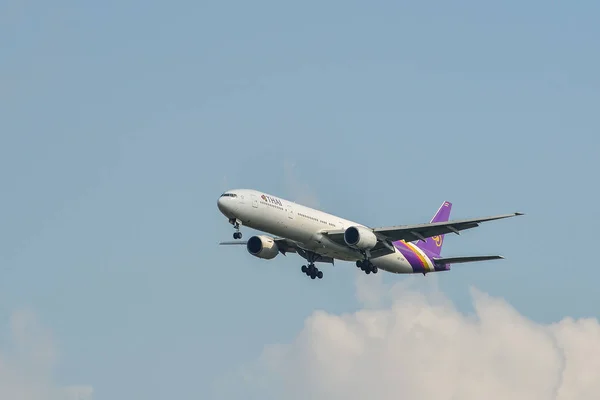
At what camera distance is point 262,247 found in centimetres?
7956

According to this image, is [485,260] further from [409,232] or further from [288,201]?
[288,201]

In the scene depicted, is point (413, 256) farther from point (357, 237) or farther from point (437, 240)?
point (357, 237)

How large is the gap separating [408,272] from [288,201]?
12864 millimetres

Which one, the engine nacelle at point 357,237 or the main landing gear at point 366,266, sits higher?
the engine nacelle at point 357,237

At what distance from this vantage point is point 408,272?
3255 inches

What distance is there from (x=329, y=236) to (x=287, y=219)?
12.0 ft

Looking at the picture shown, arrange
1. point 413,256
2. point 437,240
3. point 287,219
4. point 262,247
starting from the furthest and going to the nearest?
point 437,240, point 413,256, point 262,247, point 287,219

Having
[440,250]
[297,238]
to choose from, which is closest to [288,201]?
[297,238]

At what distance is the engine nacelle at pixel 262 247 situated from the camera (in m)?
79.6

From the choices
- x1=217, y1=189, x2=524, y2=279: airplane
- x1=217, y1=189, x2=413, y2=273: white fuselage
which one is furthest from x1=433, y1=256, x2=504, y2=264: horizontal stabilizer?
x1=217, y1=189, x2=413, y2=273: white fuselage

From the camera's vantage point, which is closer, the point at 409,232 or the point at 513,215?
the point at 513,215

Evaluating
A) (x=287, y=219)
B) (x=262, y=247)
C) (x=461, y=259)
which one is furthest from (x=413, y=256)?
(x=287, y=219)

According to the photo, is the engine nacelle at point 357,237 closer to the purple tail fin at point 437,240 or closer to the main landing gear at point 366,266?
the main landing gear at point 366,266

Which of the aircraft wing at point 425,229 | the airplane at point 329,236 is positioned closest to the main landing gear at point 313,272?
the airplane at point 329,236
